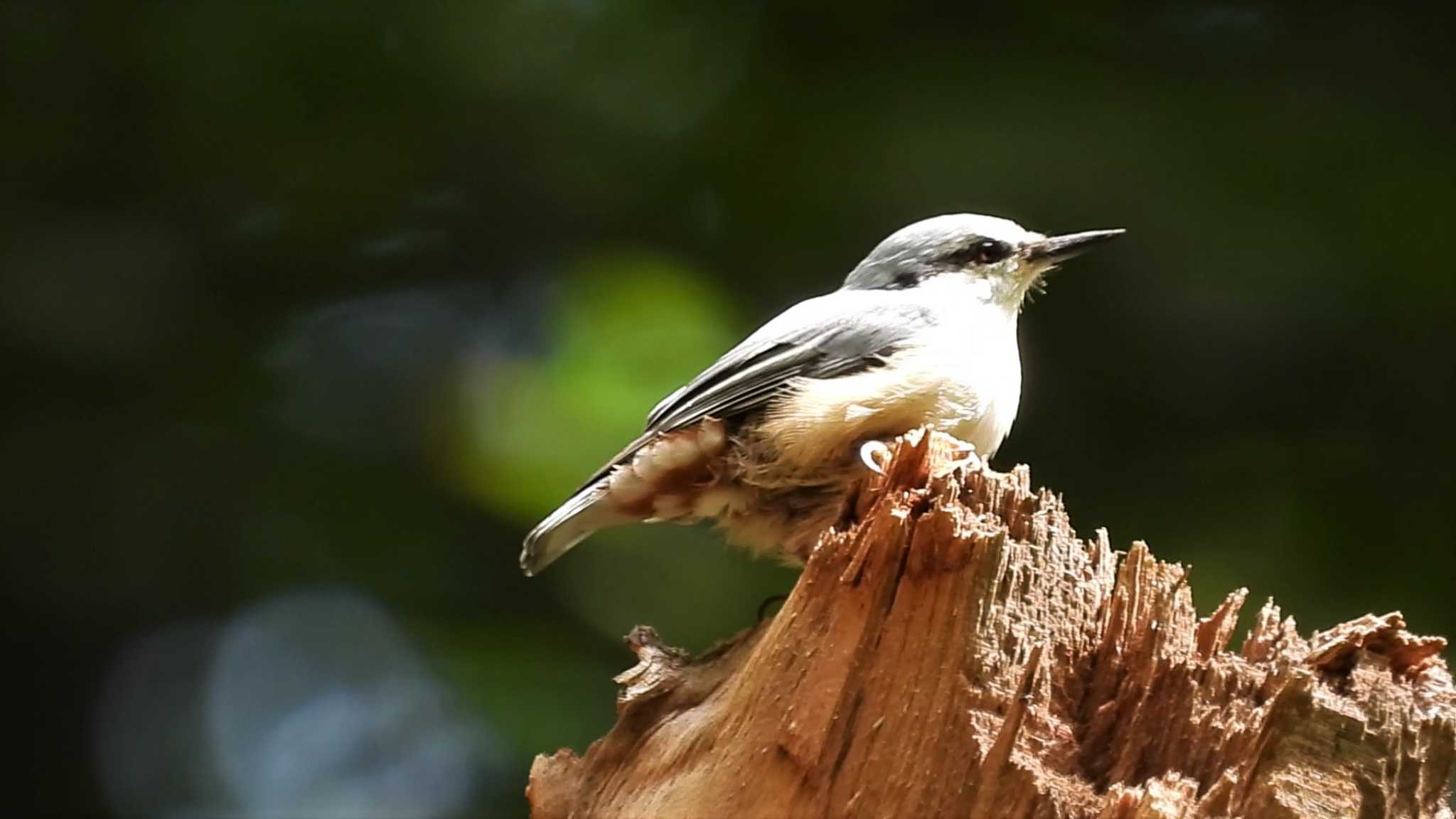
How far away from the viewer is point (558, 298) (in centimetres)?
385

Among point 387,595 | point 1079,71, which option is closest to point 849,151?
point 1079,71

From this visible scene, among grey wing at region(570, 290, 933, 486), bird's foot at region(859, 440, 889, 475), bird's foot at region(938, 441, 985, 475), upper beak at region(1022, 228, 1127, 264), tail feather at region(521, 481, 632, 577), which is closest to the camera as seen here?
bird's foot at region(938, 441, 985, 475)

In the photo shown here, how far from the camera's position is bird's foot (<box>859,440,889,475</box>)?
241 centimetres

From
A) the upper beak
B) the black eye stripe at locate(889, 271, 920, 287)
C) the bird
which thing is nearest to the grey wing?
the bird

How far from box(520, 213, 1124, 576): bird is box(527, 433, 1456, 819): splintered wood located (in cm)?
58

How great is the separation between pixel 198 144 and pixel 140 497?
973 mm

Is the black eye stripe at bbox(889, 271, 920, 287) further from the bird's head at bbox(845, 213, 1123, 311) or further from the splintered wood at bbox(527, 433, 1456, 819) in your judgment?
the splintered wood at bbox(527, 433, 1456, 819)

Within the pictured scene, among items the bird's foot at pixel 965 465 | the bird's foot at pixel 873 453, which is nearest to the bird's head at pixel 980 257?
the bird's foot at pixel 873 453

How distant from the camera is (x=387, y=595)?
12.6 ft

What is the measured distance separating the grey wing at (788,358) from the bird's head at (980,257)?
0.59 feet

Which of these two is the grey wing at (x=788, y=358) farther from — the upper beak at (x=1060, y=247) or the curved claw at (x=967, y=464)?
the curved claw at (x=967, y=464)

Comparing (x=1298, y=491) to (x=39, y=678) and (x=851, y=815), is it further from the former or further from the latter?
(x=39, y=678)

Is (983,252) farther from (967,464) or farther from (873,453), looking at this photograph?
(967,464)

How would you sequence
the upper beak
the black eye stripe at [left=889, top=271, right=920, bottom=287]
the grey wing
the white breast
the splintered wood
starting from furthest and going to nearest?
the black eye stripe at [left=889, top=271, right=920, bottom=287]
the upper beak
the grey wing
the white breast
the splintered wood
